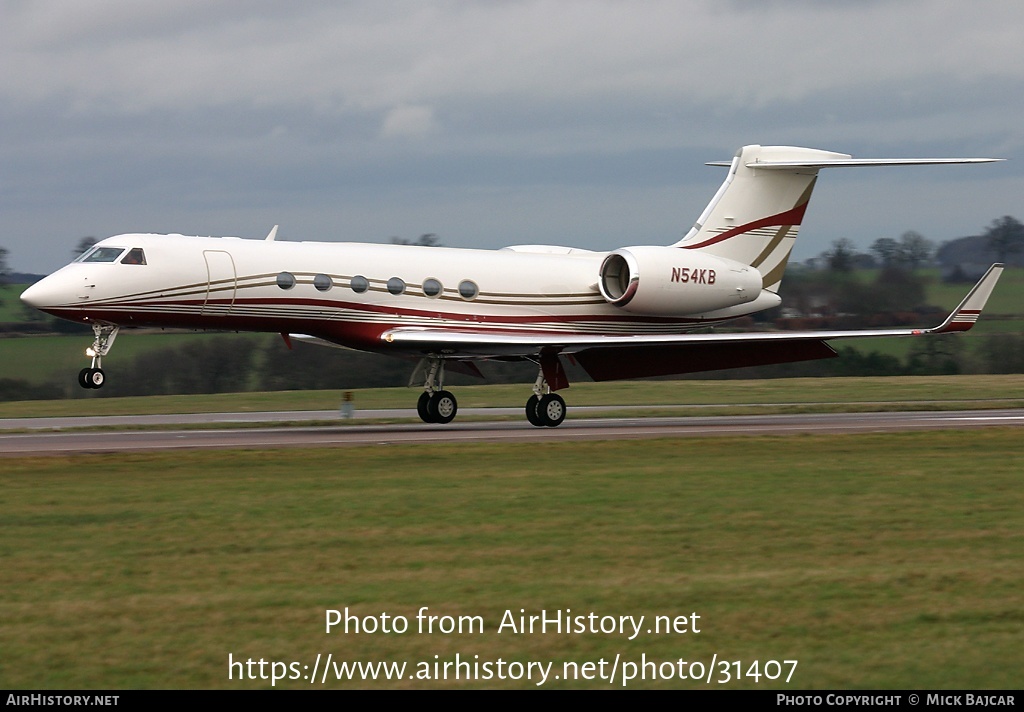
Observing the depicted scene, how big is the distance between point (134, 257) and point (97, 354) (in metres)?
1.99

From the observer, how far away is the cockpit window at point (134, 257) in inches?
895

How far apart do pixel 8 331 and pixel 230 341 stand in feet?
26.8

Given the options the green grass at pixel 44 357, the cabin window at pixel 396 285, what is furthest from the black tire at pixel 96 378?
the green grass at pixel 44 357

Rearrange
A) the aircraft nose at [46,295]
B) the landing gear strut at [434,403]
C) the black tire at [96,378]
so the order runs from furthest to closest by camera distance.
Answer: the landing gear strut at [434,403], the aircraft nose at [46,295], the black tire at [96,378]

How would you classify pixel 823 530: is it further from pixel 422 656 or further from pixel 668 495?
pixel 422 656

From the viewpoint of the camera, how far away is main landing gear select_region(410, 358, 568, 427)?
25812 mm

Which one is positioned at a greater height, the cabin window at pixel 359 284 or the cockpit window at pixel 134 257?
the cockpit window at pixel 134 257

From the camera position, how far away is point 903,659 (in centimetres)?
741

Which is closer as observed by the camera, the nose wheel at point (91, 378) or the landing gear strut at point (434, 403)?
the nose wheel at point (91, 378)

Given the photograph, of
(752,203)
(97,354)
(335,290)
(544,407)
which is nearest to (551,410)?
(544,407)

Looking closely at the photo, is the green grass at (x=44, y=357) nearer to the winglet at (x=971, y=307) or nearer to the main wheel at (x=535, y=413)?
the main wheel at (x=535, y=413)

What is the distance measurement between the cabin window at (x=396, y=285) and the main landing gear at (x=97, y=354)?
5.35m

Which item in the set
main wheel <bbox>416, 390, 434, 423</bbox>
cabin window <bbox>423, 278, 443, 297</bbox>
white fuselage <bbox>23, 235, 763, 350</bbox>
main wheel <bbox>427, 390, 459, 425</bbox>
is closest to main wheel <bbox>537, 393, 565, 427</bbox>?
white fuselage <bbox>23, 235, 763, 350</bbox>

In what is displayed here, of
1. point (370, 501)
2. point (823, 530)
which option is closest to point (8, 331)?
point (370, 501)
